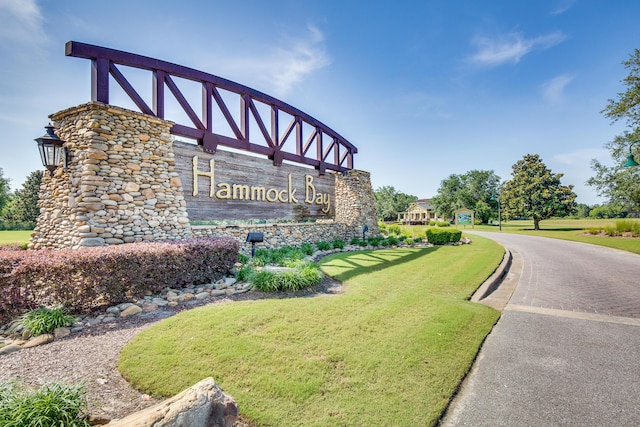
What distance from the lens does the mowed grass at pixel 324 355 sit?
269 centimetres

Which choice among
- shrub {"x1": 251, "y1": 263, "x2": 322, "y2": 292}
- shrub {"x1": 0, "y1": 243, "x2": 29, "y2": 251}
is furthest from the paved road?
shrub {"x1": 0, "y1": 243, "x2": 29, "y2": 251}

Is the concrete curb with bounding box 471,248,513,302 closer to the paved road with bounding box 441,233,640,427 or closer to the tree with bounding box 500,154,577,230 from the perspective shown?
the paved road with bounding box 441,233,640,427

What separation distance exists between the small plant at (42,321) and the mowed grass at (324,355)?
56.8 inches

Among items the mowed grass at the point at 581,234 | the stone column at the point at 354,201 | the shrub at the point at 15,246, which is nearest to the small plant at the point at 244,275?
the shrub at the point at 15,246

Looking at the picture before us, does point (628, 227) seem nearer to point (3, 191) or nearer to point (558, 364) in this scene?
point (558, 364)

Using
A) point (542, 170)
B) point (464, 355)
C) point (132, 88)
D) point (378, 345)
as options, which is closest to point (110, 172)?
point (132, 88)

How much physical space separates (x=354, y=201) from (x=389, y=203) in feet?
118

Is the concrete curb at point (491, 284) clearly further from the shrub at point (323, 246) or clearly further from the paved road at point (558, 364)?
Result: the shrub at point (323, 246)

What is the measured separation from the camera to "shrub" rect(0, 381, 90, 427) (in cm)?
210

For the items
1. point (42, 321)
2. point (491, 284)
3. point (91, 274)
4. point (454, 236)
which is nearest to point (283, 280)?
point (91, 274)

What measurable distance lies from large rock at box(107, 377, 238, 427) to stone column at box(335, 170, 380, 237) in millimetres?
13308

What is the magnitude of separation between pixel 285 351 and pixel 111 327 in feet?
9.60

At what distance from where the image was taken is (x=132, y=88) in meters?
7.49

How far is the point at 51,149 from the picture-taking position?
6.78 meters
